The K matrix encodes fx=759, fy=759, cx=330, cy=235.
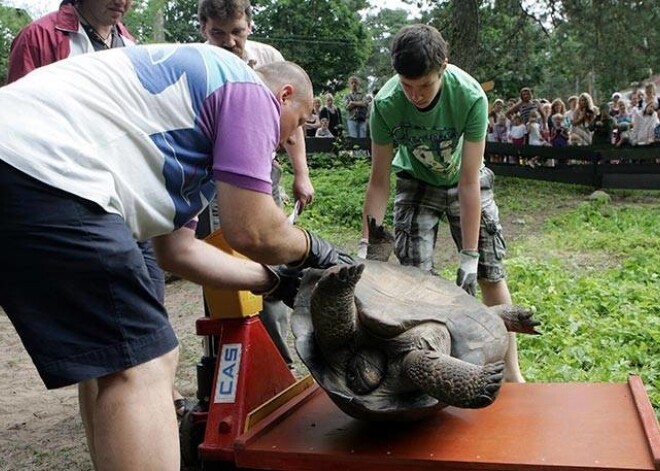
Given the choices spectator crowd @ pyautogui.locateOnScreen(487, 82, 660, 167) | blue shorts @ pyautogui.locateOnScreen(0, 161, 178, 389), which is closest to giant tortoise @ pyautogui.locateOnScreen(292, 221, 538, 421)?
blue shorts @ pyautogui.locateOnScreen(0, 161, 178, 389)

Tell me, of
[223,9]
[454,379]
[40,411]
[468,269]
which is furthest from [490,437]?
[40,411]

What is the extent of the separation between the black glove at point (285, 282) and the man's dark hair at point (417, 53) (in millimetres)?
1055

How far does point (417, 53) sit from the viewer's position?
2824 millimetres

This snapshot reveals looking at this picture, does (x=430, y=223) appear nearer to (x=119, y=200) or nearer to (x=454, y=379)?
(x=454, y=379)

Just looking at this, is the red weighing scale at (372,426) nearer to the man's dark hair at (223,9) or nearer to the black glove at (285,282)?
the black glove at (285,282)

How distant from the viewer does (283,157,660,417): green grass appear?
3.84 m

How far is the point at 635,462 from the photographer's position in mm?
1852

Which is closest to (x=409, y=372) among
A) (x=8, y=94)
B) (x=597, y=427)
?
(x=597, y=427)

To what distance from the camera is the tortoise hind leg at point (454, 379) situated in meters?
1.87

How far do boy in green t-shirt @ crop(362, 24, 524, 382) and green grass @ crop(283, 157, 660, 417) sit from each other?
0.75m

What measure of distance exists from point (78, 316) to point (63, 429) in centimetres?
222

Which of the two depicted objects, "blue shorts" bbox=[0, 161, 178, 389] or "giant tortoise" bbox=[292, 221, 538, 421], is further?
"giant tortoise" bbox=[292, 221, 538, 421]

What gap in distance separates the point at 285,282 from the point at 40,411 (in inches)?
83.0

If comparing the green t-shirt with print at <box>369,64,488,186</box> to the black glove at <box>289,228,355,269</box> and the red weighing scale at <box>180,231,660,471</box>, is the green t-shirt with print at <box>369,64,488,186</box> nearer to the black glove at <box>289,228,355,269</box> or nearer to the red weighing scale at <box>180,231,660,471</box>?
the red weighing scale at <box>180,231,660,471</box>
